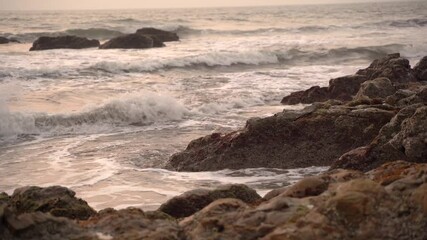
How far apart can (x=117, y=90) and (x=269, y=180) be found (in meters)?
11.0

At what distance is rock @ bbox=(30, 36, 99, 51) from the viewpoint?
32125 millimetres

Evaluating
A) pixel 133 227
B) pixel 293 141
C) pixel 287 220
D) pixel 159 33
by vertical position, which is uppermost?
pixel 287 220

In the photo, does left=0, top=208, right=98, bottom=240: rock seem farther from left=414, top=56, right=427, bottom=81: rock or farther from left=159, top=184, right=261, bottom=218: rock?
left=414, top=56, right=427, bottom=81: rock

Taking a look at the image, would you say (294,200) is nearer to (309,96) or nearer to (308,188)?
(308,188)

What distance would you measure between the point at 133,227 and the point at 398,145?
13.2 ft

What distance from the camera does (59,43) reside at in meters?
33.2

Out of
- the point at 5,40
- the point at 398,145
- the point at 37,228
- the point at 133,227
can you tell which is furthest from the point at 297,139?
the point at 5,40

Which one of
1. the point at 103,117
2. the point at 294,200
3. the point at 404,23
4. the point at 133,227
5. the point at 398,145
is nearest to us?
the point at 133,227

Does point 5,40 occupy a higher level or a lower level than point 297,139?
lower

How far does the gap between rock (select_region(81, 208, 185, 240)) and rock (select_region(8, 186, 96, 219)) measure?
854 millimetres

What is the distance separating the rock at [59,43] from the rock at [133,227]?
30159 mm

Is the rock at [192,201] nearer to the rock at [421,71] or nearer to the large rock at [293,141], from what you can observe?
the large rock at [293,141]

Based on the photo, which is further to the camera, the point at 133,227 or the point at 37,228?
the point at 133,227

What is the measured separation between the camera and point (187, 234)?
3369 mm
